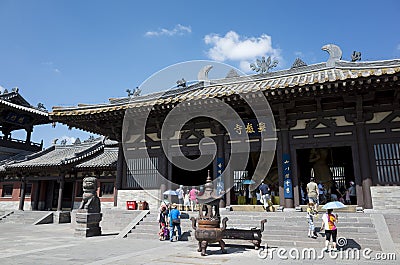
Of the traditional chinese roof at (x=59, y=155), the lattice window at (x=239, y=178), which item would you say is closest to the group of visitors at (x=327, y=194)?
the lattice window at (x=239, y=178)

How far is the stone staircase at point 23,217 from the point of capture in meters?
19.9

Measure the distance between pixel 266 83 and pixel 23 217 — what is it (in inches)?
715

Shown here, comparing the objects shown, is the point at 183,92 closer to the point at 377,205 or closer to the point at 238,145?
the point at 238,145

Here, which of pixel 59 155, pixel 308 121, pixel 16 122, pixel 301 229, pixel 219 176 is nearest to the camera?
pixel 301 229

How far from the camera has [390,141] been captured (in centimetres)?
1075

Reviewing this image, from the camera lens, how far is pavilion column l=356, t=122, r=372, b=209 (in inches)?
416

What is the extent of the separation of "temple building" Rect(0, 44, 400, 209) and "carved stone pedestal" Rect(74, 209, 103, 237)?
2.97m

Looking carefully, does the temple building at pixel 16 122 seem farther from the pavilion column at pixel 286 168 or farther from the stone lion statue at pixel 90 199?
the pavilion column at pixel 286 168

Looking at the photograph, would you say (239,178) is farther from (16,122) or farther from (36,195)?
(16,122)

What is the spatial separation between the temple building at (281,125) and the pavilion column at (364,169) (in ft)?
0.11

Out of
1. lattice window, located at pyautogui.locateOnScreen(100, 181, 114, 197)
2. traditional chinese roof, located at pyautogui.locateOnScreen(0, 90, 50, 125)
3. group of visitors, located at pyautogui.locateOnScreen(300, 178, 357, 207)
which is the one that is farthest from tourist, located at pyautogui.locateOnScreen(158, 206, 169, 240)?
traditional chinese roof, located at pyautogui.locateOnScreen(0, 90, 50, 125)

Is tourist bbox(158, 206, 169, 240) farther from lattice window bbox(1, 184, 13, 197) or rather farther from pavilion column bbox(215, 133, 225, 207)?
lattice window bbox(1, 184, 13, 197)

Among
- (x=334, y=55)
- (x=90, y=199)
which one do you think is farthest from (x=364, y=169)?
(x=90, y=199)

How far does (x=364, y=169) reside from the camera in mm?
10750
